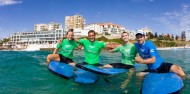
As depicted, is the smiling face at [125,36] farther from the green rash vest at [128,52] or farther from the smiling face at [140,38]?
the smiling face at [140,38]

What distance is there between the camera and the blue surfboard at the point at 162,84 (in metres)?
7.33

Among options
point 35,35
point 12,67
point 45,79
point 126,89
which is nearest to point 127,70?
point 126,89

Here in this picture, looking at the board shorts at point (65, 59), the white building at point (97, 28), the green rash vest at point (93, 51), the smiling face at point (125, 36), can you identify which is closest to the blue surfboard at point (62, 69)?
the board shorts at point (65, 59)

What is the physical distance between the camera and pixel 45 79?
11.4m

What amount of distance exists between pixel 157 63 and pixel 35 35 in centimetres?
15497

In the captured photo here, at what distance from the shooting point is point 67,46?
39.0ft

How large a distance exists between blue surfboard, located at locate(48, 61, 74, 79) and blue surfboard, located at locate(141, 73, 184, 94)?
3.35m

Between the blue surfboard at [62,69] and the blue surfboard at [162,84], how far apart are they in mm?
3348

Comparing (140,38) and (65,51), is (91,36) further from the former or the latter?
(140,38)

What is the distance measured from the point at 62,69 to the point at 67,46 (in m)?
1.66

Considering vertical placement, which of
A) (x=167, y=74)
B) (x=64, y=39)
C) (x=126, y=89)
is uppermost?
(x=64, y=39)

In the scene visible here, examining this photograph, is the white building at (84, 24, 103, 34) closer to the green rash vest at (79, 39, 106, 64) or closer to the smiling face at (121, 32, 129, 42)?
the green rash vest at (79, 39, 106, 64)

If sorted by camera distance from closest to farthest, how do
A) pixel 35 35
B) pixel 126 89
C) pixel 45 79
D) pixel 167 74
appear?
pixel 167 74, pixel 126 89, pixel 45 79, pixel 35 35

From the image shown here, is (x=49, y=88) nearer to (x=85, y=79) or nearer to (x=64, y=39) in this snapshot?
(x=85, y=79)
